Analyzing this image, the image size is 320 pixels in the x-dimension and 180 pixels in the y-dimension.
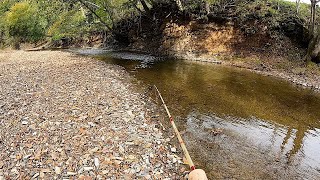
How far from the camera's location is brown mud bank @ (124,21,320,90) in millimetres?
19578

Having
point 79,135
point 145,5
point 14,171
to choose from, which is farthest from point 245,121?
point 145,5

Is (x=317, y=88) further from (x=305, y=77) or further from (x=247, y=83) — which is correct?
(x=247, y=83)

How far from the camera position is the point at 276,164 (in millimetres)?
7711

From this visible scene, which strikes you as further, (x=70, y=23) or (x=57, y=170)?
(x=70, y=23)

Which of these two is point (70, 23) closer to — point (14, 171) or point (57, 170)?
point (14, 171)

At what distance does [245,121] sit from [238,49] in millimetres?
14478

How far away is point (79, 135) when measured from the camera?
8086 millimetres

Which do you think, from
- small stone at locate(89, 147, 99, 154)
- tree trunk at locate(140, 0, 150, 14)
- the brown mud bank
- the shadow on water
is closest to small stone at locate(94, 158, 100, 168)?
small stone at locate(89, 147, 99, 154)

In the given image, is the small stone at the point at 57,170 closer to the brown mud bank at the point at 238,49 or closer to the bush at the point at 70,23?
the brown mud bank at the point at 238,49

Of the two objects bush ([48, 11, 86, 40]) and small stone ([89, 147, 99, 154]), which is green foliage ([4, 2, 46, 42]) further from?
→ small stone ([89, 147, 99, 154])

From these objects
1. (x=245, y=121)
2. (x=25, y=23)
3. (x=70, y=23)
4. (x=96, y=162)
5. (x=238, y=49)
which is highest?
(x=25, y=23)

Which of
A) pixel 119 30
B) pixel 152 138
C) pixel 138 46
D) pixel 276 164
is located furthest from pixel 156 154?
pixel 119 30

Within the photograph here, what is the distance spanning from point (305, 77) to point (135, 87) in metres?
11.2

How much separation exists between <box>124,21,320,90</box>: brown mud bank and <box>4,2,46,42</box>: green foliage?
26574 millimetres
